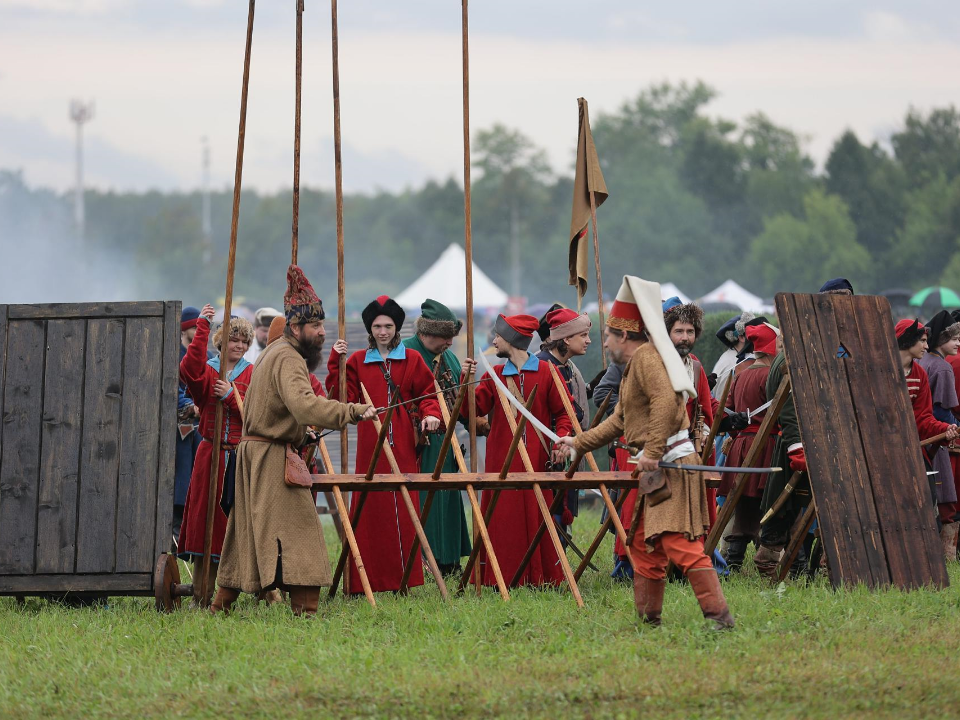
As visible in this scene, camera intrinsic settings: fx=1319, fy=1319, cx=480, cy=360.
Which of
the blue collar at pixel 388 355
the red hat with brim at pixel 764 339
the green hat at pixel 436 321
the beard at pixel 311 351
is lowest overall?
the beard at pixel 311 351

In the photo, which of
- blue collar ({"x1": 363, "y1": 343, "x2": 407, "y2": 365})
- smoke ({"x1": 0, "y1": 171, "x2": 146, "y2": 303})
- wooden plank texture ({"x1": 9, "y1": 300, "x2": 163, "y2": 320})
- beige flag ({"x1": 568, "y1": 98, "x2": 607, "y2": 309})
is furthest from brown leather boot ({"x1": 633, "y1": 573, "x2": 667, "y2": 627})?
smoke ({"x1": 0, "y1": 171, "x2": 146, "y2": 303})

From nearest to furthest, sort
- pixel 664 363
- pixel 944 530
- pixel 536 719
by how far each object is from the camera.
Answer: pixel 536 719, pixel 664 363, pixel 944 530

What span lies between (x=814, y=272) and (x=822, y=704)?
51.8 m

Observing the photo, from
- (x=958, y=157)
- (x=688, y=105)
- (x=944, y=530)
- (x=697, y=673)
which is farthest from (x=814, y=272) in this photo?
(x=697, y=673)

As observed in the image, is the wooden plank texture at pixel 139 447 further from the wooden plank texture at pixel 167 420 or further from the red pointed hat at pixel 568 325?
the red pointed hat at pixel 568 325

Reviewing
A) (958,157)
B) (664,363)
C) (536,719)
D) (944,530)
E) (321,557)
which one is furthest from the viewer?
(958,157)

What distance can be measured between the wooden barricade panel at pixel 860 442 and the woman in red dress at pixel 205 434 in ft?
10.5

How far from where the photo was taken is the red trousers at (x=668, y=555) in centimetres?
610

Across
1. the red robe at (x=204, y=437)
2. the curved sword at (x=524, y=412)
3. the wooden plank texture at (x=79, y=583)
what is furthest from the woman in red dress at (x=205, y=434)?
the curved sword at (x=524, y=412)

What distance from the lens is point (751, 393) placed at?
337 inches

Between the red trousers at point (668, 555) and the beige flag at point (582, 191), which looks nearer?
the red trousers at point (668, 555)

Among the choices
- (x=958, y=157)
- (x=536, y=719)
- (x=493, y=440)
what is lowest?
(x=536, y=719)

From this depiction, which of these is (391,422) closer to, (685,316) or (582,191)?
(685,316)

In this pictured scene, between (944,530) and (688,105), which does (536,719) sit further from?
(688,105)
